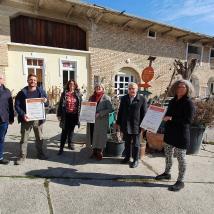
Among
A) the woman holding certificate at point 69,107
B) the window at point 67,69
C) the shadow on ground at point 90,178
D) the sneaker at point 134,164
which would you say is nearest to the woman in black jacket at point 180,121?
the shadow on ground at point 90,178

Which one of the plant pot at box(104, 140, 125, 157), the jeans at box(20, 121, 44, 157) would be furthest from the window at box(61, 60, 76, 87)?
the jeans at box(20, 121, 44, 157)

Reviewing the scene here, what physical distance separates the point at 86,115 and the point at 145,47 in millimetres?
11494

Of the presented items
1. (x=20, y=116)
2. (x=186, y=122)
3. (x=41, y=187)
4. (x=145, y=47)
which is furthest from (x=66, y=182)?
(x=145, y=47)

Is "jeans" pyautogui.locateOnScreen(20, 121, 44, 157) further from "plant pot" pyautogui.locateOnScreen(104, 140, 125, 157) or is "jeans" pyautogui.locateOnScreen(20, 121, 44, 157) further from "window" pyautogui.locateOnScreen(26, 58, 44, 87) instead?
"window" pyautogui.locateOnScreen(26, 58, 44, 87)

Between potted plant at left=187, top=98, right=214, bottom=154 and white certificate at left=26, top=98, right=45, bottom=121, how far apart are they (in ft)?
11.8

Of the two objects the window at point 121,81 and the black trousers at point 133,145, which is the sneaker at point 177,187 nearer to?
the black trousers at point 133,145

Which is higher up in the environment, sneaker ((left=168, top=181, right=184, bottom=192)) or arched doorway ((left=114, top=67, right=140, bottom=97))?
arched doorway ((left=114, top=67, right=140, bottom=97))

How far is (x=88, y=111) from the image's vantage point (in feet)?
16.8

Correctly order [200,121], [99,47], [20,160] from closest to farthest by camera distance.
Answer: [20,160]
[200,121]
[99,47]

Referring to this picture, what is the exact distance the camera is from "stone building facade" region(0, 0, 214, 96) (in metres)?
10.7

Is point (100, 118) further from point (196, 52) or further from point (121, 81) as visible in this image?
point (196, 52)

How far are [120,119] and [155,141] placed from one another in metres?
1.48

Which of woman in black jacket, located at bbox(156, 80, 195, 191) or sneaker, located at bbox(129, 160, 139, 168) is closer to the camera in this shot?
woman in black jacket, located at bbox(156, 80, 195, 191)

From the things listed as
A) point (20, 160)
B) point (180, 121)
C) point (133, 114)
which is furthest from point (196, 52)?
point (20, 160)
